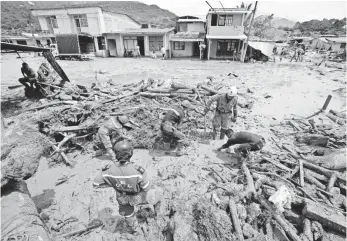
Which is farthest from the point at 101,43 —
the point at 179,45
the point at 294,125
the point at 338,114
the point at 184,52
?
the point at 338,114

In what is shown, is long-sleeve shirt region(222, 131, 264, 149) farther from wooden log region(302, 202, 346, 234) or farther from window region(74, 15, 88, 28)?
window region(74, 15, 88, 28)

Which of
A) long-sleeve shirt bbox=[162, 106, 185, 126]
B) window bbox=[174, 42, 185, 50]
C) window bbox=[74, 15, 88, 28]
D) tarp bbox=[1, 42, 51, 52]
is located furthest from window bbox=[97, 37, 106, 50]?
long-sleeve shirt bbox=[162, 106, 185, 126]

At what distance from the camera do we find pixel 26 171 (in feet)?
9.90

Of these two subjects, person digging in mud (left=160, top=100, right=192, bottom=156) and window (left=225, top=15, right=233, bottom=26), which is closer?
person digging in mud (left=160, top=100, right=192, bottom=156)

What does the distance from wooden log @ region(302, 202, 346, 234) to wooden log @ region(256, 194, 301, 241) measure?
437mm

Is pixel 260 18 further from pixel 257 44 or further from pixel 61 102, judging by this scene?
pixel 61 102

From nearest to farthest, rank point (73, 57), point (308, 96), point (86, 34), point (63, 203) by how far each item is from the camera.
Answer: point (63, 203) < point (308, 96) < point (73, 57) < point (86, 34)

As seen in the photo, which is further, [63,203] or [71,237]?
[63,203]

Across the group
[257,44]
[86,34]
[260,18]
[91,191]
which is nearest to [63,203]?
[91,191]

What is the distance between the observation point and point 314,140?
5.58 m

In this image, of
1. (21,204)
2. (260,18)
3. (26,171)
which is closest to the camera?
(21,204)

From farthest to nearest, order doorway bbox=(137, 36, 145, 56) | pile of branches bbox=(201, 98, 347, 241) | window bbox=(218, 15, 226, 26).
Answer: doorway bbox=(137, 36, 145, 56)
window bbox=(218, 15, 226, 26)
pile of branches bbox=(201, 98, 347, 241)

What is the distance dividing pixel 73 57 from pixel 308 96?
2718cm

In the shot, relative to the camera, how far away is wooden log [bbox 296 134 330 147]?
5426mm
